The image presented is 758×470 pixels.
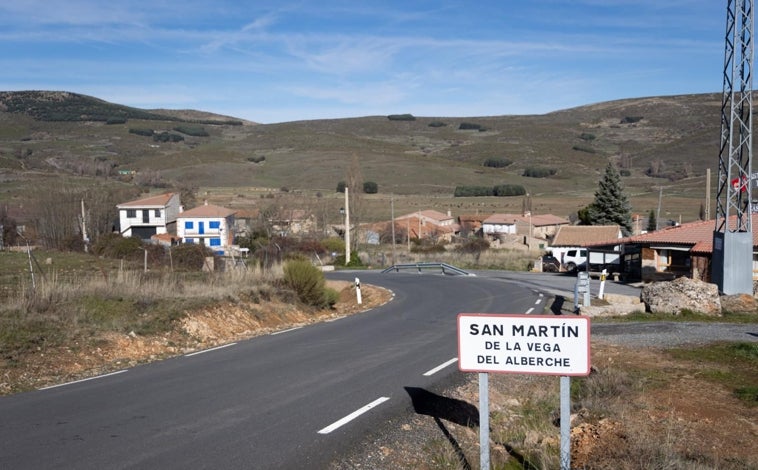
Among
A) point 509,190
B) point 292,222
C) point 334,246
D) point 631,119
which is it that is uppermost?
point 631,119

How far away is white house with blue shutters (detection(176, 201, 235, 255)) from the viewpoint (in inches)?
2685

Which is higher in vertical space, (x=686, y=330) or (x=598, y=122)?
(x=598, y=122)

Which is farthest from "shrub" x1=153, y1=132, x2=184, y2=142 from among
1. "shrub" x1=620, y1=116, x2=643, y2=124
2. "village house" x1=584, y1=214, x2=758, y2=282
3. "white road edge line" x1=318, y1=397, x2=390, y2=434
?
"white road edge line" x1=318, y1=397, x2=390, y2=434

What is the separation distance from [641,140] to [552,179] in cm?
3954

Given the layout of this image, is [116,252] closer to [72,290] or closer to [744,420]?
[72,290]

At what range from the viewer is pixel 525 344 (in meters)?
6.50

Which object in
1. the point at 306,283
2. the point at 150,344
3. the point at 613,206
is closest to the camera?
the point at 150,344

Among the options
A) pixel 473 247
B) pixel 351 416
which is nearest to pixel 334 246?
pixel 473 247

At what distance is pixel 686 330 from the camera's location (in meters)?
17.0

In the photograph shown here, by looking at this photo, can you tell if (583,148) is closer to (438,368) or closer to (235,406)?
(438,368)

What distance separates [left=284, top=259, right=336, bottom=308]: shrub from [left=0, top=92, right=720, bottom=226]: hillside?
64898 millimetres

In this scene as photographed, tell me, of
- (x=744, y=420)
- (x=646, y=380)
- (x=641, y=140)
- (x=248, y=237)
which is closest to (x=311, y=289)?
(x=646, y=380)

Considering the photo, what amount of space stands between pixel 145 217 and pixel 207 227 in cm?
837

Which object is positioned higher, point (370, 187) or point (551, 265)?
point (370, 187)
